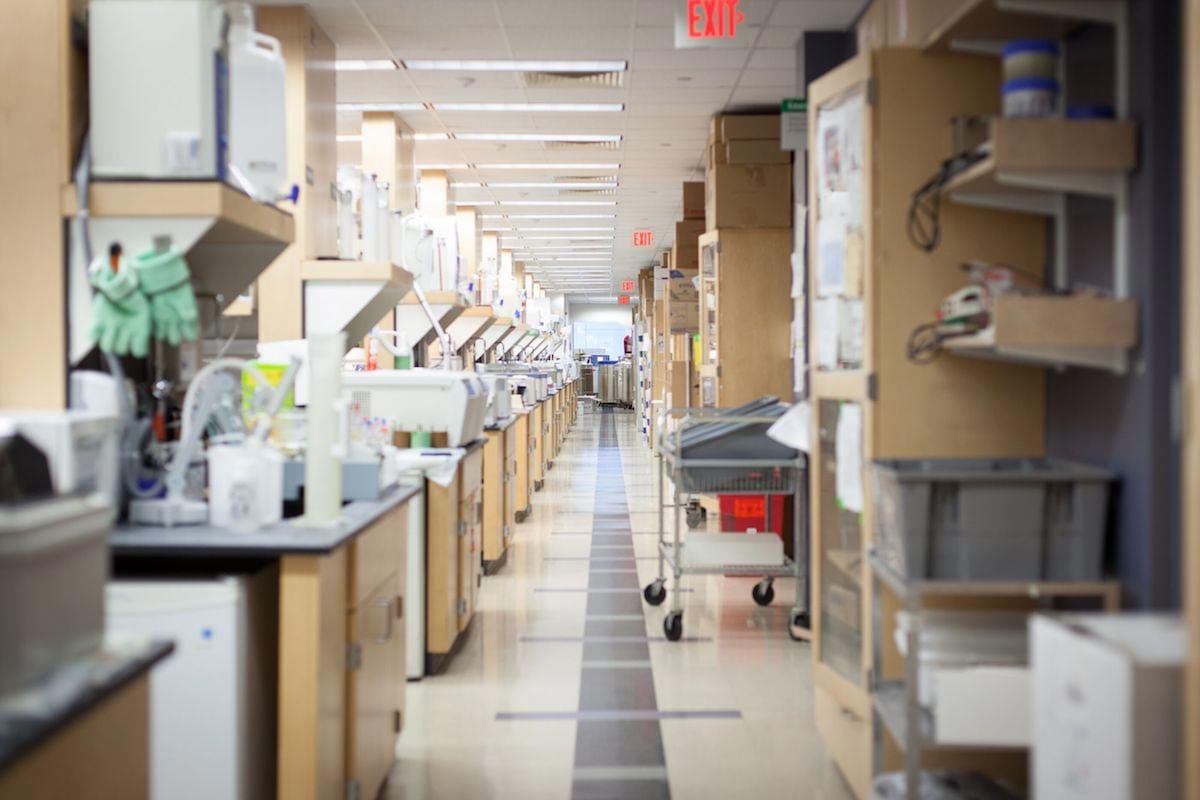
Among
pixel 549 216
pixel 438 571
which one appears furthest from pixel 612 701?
pixel 549 216

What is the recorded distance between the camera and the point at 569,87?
775 cm

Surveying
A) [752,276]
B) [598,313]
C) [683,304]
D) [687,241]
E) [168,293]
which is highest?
[598,313]

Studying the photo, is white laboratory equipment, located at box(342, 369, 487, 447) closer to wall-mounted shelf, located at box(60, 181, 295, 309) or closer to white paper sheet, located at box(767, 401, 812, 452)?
white paper sheet, located at box(767, 401, 812, 452)

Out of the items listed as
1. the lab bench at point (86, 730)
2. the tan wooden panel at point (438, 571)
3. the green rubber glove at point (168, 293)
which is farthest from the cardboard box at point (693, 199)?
the lab bench at point (86, 730)

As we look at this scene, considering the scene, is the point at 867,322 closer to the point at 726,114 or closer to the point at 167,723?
the point at 167,723

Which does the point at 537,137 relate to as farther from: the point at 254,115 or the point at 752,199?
the point at 254,115

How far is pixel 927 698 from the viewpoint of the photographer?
2719mm

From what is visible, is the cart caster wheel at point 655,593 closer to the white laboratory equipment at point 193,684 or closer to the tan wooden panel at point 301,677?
the tan wooden panel at point 301,677

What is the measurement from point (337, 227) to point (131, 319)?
3.50 meters

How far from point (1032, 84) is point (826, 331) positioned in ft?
3.91

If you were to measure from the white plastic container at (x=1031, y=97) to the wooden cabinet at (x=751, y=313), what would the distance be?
528 centimetres

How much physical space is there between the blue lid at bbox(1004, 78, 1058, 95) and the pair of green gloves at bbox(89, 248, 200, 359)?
2191 mm

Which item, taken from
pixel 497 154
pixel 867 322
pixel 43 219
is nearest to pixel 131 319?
pixel 43 219

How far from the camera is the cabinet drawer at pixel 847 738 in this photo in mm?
3268
